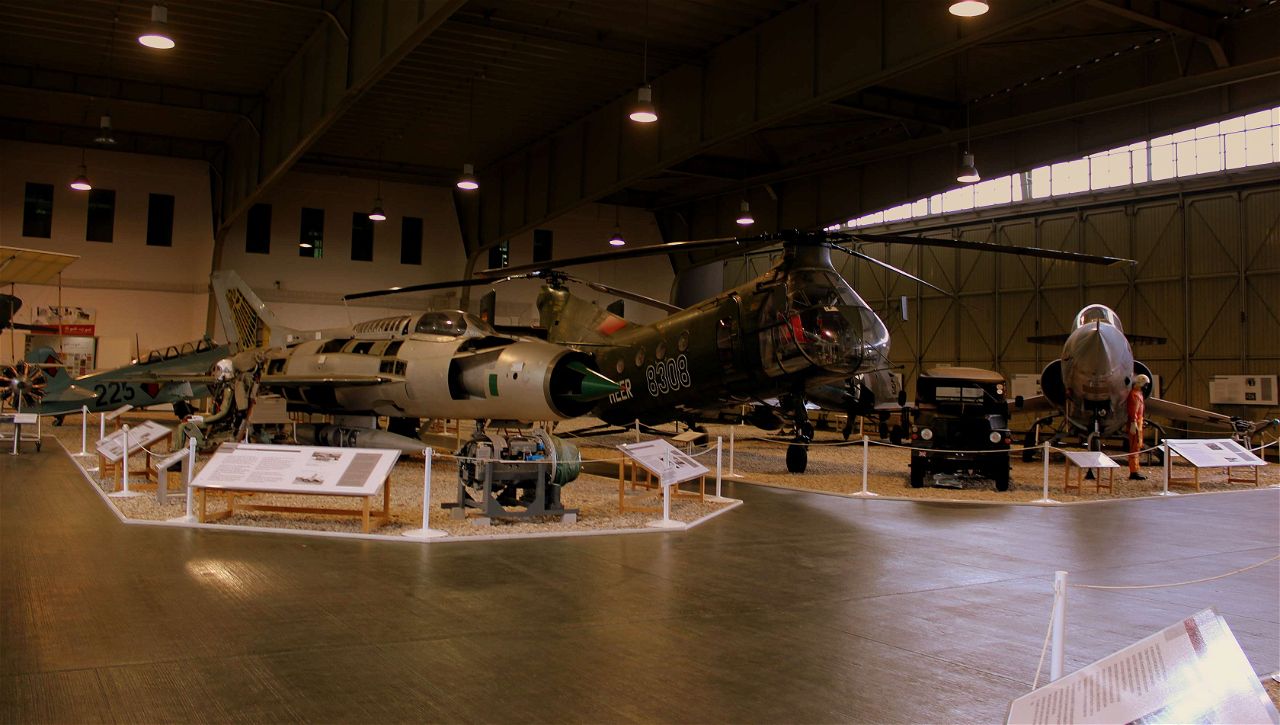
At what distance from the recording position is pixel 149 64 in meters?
19.3

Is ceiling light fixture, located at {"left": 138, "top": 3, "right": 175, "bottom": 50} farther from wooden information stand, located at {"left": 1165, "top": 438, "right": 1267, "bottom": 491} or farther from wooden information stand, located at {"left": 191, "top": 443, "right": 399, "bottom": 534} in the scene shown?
wooden information stand, located at {"left": 1165, "top": 438, "right": 1267, "bottom": 491}

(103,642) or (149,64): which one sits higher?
(149,64)

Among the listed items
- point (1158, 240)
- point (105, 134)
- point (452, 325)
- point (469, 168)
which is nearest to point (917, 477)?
point (452, 325)

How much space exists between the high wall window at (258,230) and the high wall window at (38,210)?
214 inches

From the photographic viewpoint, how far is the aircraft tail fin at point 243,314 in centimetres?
1767

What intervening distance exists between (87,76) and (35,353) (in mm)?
6593

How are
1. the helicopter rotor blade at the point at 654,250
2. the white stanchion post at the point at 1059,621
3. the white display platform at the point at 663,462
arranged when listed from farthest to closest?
the helicopter rotor blade at the point at 654,250, the white display platform at the point at 663,462, the white stanchion post at the point at 1059,621

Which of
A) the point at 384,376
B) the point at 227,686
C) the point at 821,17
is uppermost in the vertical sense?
the point at 821,17

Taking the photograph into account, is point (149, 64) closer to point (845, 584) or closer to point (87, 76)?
point (87, 76)

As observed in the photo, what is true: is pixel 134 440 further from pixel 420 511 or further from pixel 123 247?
pixel 123 247

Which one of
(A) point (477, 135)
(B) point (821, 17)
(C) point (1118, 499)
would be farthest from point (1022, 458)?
(A) point (477, 135)

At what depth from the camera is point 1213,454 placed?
1429cm

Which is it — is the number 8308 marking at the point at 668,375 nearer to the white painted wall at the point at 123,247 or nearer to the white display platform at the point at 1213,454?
the white display platform at the point at 1213,454

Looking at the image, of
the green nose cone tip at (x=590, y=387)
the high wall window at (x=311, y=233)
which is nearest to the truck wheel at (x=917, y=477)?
the green nose cone tip at (x=590, y=387)
